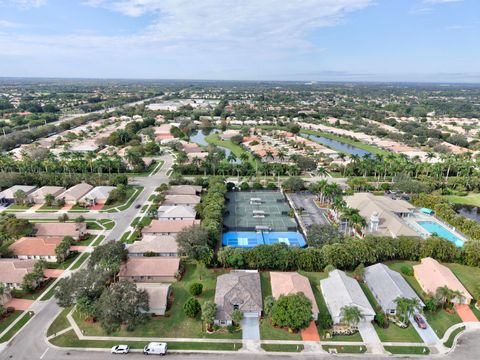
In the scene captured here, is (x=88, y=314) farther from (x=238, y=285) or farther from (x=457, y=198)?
(x=457, y=198)

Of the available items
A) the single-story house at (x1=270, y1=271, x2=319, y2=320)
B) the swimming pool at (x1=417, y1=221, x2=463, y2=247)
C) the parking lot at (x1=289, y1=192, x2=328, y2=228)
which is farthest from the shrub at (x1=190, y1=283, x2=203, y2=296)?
the swimming pool at (x1=417, y1=221, x2=463, y2=247)

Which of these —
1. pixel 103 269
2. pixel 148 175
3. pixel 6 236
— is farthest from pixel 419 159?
pixel 6 236

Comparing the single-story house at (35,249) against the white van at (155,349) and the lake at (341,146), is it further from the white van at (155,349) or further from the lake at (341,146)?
the lake at (341,146)

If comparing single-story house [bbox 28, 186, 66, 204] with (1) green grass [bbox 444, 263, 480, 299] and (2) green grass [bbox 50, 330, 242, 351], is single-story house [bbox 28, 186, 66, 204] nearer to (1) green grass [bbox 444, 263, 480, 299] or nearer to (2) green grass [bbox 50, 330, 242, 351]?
(2) green grass [bbox 50, 330, 242, 351]

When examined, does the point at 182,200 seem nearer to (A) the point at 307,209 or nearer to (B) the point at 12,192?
(A) the point at 307,209

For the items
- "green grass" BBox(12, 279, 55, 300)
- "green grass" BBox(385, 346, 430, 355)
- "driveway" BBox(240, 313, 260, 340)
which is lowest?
"green grass" BBox(385, 346, 430, 355)

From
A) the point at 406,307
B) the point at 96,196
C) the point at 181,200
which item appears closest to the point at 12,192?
the point at 96,196
